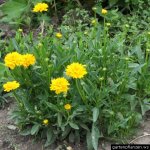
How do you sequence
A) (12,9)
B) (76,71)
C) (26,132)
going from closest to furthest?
1. (76,71)
2. (26,132)
3. (12,9)

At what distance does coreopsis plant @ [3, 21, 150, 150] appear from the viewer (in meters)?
2.95

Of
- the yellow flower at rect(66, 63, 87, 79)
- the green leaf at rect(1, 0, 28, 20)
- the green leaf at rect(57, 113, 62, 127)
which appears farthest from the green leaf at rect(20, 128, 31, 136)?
the green leaf at rect(1, 0, 28, 20)

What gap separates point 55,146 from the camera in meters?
3.10

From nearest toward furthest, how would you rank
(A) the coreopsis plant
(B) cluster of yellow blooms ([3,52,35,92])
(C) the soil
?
(B) cluster of yellow blooms ([3,52,35,92])
(A) the coreopsis plant
(C) the soil

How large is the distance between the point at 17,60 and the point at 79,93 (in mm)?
487

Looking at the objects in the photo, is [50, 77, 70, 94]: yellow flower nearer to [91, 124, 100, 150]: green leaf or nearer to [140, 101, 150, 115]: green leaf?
[91, 124, 100, 150]: green leaf

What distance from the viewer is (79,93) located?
2.95 metres

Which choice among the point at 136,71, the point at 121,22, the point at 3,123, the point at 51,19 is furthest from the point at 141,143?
the point at 51,19

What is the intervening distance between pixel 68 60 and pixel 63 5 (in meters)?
1.64

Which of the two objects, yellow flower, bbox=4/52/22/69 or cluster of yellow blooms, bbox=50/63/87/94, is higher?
yellow flower, bbox=4/52/22/69

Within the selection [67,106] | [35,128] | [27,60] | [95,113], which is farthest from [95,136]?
[27,60]

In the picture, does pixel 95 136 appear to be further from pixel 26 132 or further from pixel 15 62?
pixel 15 62

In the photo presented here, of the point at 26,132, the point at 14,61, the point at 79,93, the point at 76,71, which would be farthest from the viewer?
the point at 26,132

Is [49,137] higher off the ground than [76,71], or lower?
lower
